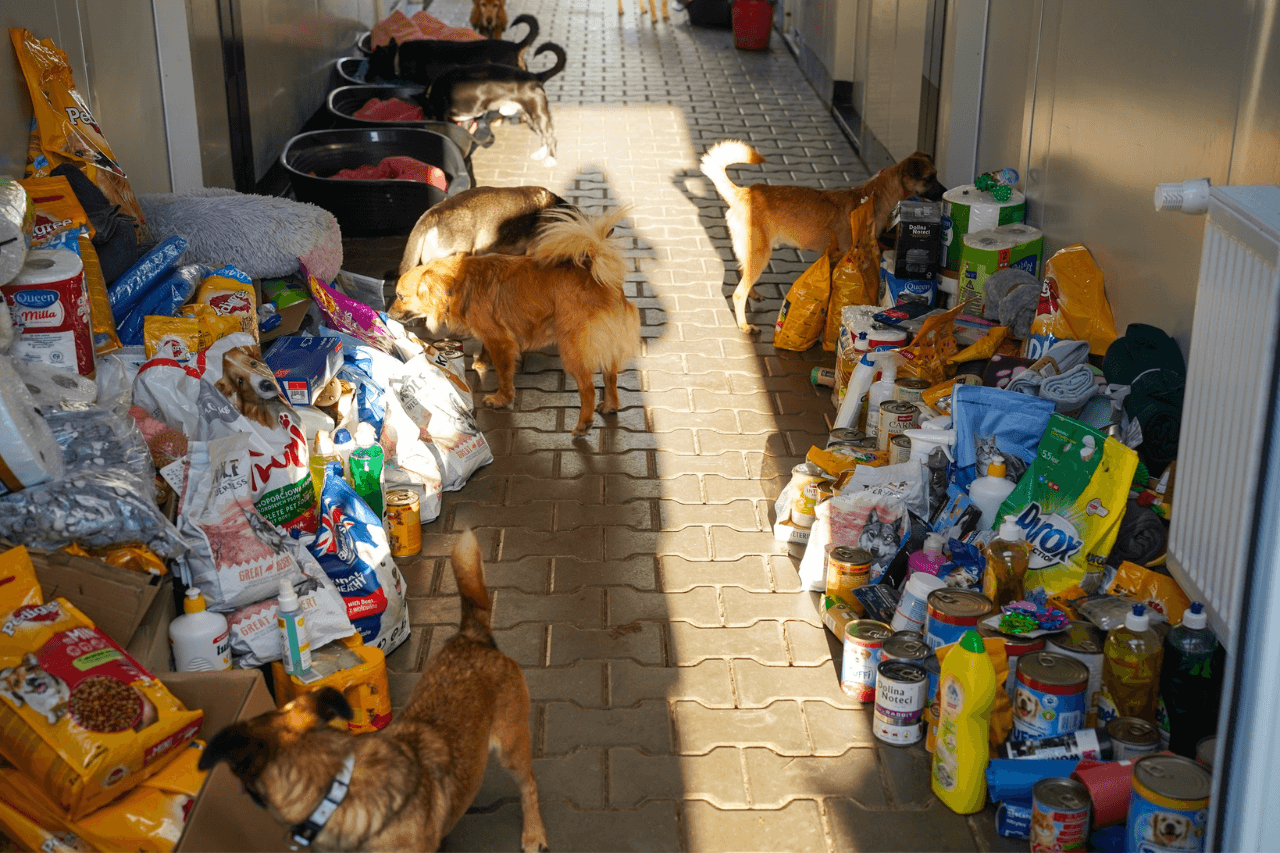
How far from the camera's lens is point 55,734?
255cm

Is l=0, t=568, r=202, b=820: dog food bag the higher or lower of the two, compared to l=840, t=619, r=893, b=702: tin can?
higher

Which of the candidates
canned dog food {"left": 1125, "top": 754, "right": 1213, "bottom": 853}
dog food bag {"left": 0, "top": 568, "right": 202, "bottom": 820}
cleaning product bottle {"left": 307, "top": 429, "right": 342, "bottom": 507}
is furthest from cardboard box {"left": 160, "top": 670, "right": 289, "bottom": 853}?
canned dog food {"left": 1125, "top": 754, "right": 1213, "bottom": 853}

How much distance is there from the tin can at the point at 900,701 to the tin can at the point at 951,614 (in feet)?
0.45

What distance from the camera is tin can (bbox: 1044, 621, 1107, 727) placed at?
10.4ft

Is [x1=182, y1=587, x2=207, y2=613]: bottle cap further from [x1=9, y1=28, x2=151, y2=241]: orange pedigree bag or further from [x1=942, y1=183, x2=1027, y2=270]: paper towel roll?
[x1=942, y1=183, x2=1027, y2=270]: paper towel roll

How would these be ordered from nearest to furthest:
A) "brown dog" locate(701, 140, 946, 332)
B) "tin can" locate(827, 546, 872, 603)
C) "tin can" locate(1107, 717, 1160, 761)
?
"tin can" locate(1107, 717, 1160, 761) < "tin can" locate(827, 546, 872, 603) < "brown dog" locate(701, 140, 946, 332)

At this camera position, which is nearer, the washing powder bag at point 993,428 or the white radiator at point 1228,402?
the white radiator at point 1228,402

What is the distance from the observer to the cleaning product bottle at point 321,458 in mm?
4090

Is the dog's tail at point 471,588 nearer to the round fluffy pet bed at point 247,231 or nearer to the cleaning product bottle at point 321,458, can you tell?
the cleaning product bottle at point 321,458

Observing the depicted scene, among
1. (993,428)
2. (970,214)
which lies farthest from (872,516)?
(970,214)

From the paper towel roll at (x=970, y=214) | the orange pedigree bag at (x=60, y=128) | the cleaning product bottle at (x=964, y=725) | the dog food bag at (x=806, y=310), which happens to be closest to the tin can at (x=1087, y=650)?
the cleaning product bottle at (x=964, y=725)

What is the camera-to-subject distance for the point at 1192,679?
2.93m

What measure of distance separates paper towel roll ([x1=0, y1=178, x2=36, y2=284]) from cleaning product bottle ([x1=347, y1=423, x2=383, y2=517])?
1.32m

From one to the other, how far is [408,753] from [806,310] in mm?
4189
